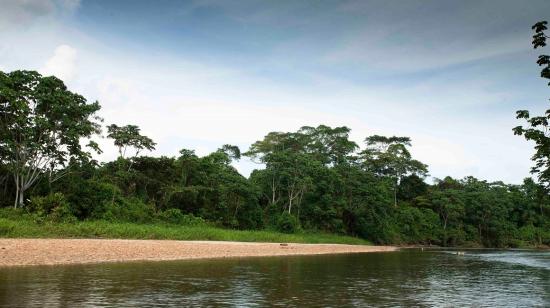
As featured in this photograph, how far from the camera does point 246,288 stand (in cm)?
1952

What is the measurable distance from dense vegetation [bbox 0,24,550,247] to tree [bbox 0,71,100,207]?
0.12 metres

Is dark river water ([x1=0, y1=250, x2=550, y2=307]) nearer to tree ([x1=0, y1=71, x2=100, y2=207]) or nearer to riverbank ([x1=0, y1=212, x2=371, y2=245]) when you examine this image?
riverbank ([x1=0, y1=212, x2=371, y2=245])

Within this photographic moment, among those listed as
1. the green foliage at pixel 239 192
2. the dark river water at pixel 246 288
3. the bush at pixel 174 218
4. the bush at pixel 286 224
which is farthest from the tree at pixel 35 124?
the bush at pixel 286 224

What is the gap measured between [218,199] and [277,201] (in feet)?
40.5

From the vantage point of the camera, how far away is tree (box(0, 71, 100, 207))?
4034 centimetres

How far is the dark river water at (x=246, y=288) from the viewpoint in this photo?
15820 millimetres

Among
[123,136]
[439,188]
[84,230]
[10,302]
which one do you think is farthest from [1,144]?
[439,188]

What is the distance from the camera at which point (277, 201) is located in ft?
237

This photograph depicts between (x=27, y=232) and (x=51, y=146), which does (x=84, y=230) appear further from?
(x=51, y=146)

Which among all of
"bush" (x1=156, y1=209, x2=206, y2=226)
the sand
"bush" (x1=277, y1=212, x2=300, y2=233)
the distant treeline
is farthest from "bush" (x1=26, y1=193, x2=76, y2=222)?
"bush" (x1=277, y1=212, x2=300, y2=233)

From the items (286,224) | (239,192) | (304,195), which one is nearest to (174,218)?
(239,192)

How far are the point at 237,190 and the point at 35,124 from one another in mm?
28233

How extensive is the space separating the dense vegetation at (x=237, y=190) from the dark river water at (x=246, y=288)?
572 cm

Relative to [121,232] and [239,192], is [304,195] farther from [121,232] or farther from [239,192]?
[121,232]
